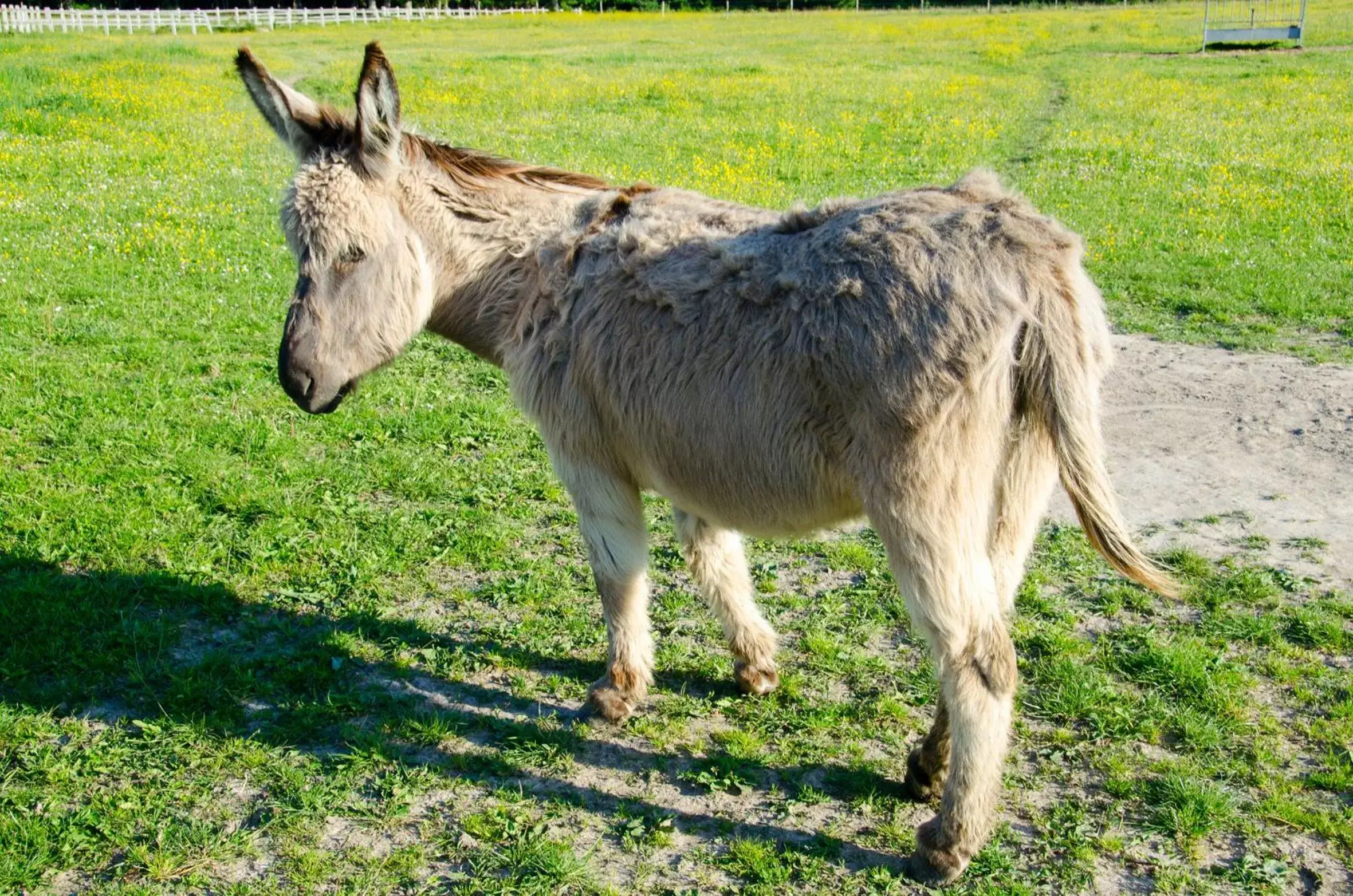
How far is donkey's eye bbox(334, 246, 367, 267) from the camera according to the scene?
4406 millimetres

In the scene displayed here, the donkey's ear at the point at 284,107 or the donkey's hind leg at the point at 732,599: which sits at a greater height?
the donkey's ear at the point at 284,107

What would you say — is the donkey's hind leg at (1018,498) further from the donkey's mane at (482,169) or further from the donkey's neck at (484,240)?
the donkey's mane at (482,169)

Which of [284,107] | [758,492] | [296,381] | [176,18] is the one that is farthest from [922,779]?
[176,18]

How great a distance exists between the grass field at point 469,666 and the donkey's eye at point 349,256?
80.3 inches

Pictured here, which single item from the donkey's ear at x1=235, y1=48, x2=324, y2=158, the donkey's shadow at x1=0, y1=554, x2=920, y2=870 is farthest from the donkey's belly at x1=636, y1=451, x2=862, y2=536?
the donkey's ear at x1=235, y1=48, x2=324, y2=158

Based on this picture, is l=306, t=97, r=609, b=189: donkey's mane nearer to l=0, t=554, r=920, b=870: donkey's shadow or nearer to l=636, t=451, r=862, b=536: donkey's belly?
l=636, t=451, r=862, b=536: donkey's belly

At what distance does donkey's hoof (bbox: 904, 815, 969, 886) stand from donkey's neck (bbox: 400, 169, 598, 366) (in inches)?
107

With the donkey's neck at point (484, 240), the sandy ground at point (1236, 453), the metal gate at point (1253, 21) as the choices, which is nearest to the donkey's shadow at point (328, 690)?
the donkey's neck at point (484, 240)

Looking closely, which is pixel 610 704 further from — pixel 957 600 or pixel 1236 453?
pixel 1236 453

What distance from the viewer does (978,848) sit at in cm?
384

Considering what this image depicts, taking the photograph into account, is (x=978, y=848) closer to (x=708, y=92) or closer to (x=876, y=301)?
(x=876, y=301)

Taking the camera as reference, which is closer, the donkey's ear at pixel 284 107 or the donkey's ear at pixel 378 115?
the donkey's ear at pixel 378 115

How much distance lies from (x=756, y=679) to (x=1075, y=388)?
2.24 m

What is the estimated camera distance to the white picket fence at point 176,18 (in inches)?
1849
